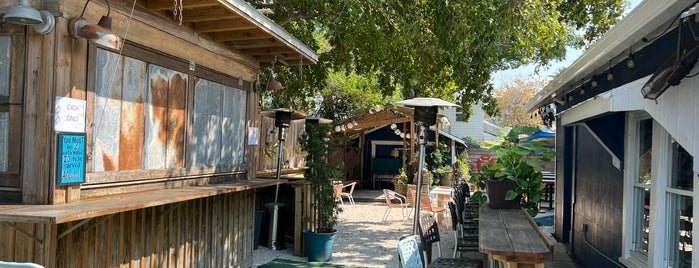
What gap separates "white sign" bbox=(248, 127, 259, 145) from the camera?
5.81m

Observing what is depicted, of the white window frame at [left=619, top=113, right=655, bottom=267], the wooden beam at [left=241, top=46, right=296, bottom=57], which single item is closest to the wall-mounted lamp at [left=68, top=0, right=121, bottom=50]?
the wooden beam at [left=241, top=46, right=296, bottom=57]

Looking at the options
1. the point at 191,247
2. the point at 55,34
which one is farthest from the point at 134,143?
the point at 191,247

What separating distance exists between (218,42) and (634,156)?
4013mm

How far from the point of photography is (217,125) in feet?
16.7

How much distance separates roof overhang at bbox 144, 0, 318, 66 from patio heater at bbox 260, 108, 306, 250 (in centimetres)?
124

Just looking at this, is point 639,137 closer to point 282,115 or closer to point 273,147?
point 282,115

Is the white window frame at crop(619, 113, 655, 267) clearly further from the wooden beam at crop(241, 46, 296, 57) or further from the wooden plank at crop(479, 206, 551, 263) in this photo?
the wooden beam at crop(241, 46, 296, 57)

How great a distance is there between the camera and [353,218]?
36.8 ft

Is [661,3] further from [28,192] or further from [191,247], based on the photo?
[191,247]

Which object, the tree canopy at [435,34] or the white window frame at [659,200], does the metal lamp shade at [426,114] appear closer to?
the tree canopy at [435,34]


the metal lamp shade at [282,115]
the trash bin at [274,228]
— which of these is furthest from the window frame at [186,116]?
the trash bin at [274,228]

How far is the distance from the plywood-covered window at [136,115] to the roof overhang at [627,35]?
10.8 ft

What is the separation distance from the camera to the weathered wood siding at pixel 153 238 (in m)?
3.16

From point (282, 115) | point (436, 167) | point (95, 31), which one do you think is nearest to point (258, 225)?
point (282, 115)
